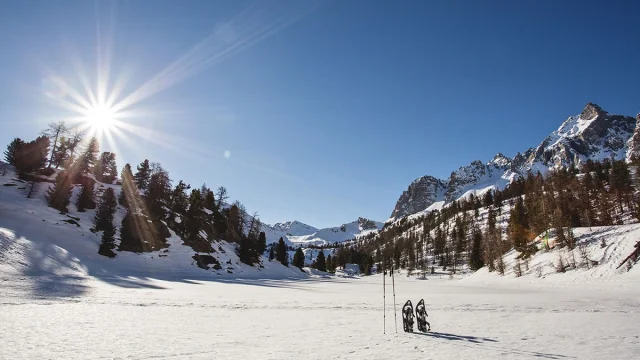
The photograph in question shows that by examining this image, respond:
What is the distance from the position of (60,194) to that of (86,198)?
4.51 metres

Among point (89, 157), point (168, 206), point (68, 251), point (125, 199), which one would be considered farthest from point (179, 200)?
point (68, 251)

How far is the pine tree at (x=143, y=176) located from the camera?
89.4 m

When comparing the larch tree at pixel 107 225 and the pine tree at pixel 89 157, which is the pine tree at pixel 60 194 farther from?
the pine tree at pixel 89 157

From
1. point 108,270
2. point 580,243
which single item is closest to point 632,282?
point 580,243

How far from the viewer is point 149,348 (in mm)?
10445

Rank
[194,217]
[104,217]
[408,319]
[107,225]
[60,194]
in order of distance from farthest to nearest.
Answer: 1. [194,217]
2. [60,194]
3. [104,217]
4. [107,225]
5. [408,319]

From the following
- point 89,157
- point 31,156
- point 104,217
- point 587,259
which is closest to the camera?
point 587,259

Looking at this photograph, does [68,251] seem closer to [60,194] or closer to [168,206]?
[60,194]

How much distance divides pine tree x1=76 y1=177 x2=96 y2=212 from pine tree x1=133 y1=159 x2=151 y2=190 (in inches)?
961

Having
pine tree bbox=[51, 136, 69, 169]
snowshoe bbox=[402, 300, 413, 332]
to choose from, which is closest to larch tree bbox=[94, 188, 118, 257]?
pine tree bbox=[51, 136, 69, 169]

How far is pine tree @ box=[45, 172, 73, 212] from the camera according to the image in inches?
2274

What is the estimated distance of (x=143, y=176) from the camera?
89812mm

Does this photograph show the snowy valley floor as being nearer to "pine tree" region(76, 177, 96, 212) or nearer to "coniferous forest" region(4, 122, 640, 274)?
"coniferous forest" region(4, 122, 640, 274)

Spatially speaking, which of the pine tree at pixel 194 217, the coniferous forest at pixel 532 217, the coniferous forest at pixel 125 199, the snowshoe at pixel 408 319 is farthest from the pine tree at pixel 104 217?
the snowshoe at pixel 408 319
